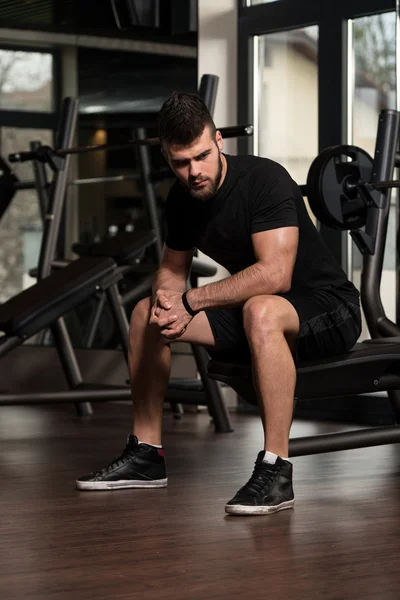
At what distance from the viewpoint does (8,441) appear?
3740 millimetres

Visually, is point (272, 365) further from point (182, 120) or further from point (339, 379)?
point (182, 120)

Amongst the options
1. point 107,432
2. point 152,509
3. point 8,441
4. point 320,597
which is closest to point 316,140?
point 107,432

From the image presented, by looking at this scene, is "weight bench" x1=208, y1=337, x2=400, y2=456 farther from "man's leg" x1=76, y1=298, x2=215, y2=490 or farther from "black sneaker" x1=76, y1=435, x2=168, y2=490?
"black sneaker" x1=76, y1=435, x2=168, y2=490

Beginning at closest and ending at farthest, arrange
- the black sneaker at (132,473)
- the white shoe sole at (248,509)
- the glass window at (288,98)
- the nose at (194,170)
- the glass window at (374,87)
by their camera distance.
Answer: the white shoe sole at (248,509) < the nose at (194,170) < the black sneaker at (132,473) < the glass window at (374,87) < the glass window at (288,98)

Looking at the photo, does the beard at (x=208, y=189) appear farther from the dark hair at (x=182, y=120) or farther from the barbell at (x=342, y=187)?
the barbell at (x=342, y=187)

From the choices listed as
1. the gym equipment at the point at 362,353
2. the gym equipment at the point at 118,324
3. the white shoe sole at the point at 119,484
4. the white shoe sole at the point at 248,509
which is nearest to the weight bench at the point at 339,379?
the gym equipment at the point at 362,353

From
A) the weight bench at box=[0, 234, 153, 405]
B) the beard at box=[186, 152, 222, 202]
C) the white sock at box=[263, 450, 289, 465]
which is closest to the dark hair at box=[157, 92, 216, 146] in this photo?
the beard at box=[186, 152, 222, 202]

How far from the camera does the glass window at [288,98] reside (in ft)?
15.0

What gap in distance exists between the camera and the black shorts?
102 inches

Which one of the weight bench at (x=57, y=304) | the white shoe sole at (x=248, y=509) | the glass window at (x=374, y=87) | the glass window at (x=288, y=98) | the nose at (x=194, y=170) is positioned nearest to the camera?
the white shoe sole at (x=248, y=509)

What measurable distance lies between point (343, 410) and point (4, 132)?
9.01ft

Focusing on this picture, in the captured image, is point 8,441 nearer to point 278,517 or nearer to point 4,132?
point 278,517

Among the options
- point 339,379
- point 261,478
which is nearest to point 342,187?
point 339,379

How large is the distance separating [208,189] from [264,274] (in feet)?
0.82
